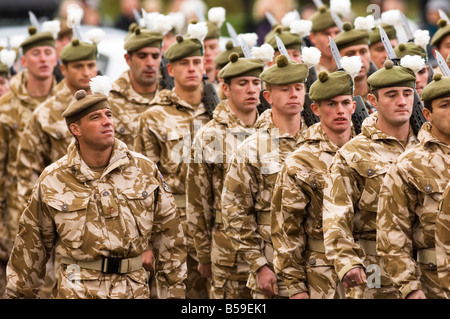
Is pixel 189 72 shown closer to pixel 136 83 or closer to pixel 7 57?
pixel 136 83

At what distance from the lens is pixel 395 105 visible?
10375 millimetres

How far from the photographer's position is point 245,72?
40.3 feet

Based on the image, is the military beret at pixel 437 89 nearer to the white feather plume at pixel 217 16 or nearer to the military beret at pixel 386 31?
the military beret at pixel 386 31

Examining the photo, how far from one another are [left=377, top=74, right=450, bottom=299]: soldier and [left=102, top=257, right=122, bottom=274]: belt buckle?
1914 millimetres

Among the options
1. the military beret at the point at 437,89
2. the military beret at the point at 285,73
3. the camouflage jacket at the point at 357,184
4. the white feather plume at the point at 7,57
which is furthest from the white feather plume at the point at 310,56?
the white feather plume at the point at 7,57

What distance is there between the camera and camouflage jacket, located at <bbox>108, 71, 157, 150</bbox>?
→ 46.2 ft

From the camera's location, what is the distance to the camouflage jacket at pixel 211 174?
40.2ft

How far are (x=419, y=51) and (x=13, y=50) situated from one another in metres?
5.83

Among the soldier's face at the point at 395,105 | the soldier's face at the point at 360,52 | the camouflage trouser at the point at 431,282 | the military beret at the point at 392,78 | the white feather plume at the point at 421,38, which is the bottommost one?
the camouflage trouser at the point at 431,282

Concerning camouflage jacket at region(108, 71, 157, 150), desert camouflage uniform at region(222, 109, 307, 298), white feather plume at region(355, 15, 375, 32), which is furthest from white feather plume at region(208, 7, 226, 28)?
desert camouflage uniform at region(222, 109, 307, 298)

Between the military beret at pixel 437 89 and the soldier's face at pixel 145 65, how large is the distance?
4.92 meters

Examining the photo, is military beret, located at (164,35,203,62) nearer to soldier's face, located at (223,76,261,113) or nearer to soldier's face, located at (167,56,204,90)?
soldier's face, located at (167,56,204,90)

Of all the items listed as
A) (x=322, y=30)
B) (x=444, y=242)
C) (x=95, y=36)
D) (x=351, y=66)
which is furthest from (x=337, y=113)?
(x=95, y=36)
